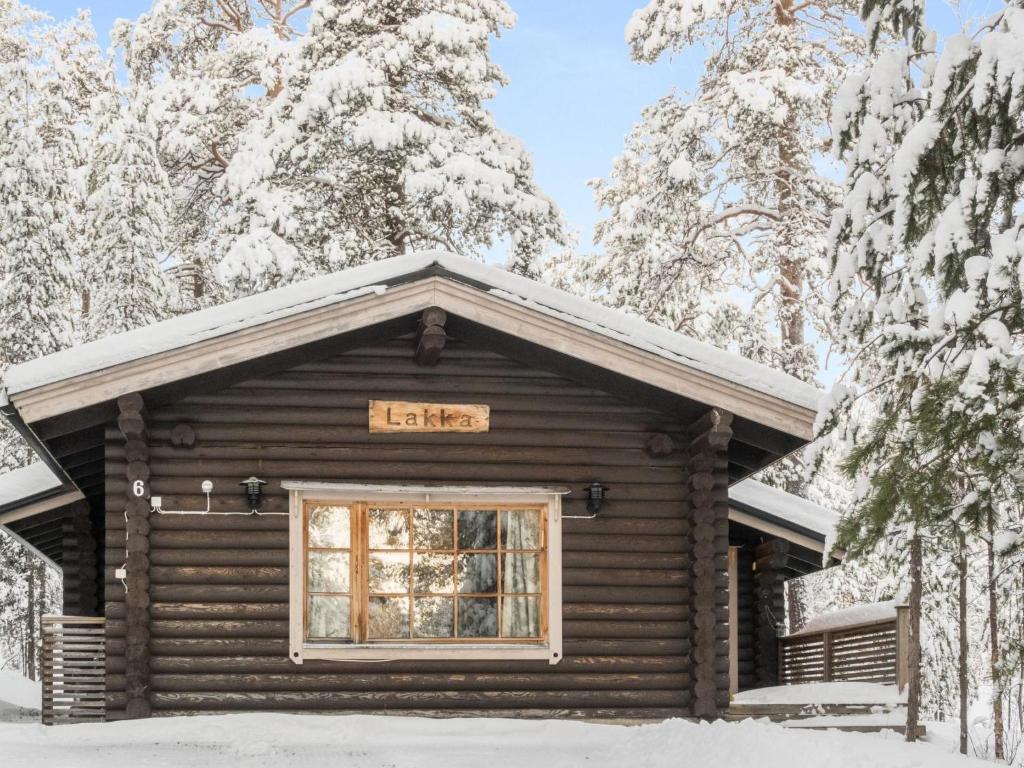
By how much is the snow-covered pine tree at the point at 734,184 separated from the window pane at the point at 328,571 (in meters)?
11.9

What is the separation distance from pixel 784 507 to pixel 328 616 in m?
5.73

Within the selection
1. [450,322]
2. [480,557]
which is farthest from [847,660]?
[450,322]

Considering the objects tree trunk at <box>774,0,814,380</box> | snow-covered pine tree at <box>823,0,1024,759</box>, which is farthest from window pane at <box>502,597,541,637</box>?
tree trunk at <box>774,0,814,380</box>

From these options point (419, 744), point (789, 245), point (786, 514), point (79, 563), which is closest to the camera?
point (419, 744)

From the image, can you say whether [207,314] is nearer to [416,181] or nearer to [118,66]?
[416,181]

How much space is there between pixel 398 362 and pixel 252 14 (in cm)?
1898

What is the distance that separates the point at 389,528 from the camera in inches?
411

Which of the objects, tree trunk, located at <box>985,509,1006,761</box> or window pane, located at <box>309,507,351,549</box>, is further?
window pane, located at <box>309,507,351,549</box>

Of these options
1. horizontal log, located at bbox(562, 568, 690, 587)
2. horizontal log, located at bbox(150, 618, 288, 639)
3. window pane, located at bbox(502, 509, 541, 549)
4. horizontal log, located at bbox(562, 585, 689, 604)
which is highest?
window pane, located at bbox(502, 509, 541, 549)

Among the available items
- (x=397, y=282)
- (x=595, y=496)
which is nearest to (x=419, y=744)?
(x=595, y=496)

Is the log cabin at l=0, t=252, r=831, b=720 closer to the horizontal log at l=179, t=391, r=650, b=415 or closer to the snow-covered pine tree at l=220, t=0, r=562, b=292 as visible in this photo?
the horizontal log at l=179, t=391, r=650, b=415

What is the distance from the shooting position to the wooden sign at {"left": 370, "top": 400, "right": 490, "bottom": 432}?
1041 centimetres

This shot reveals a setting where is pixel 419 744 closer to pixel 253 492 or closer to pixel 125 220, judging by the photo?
pixel 253 492

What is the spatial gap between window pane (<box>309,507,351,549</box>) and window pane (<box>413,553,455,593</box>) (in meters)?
0.64
